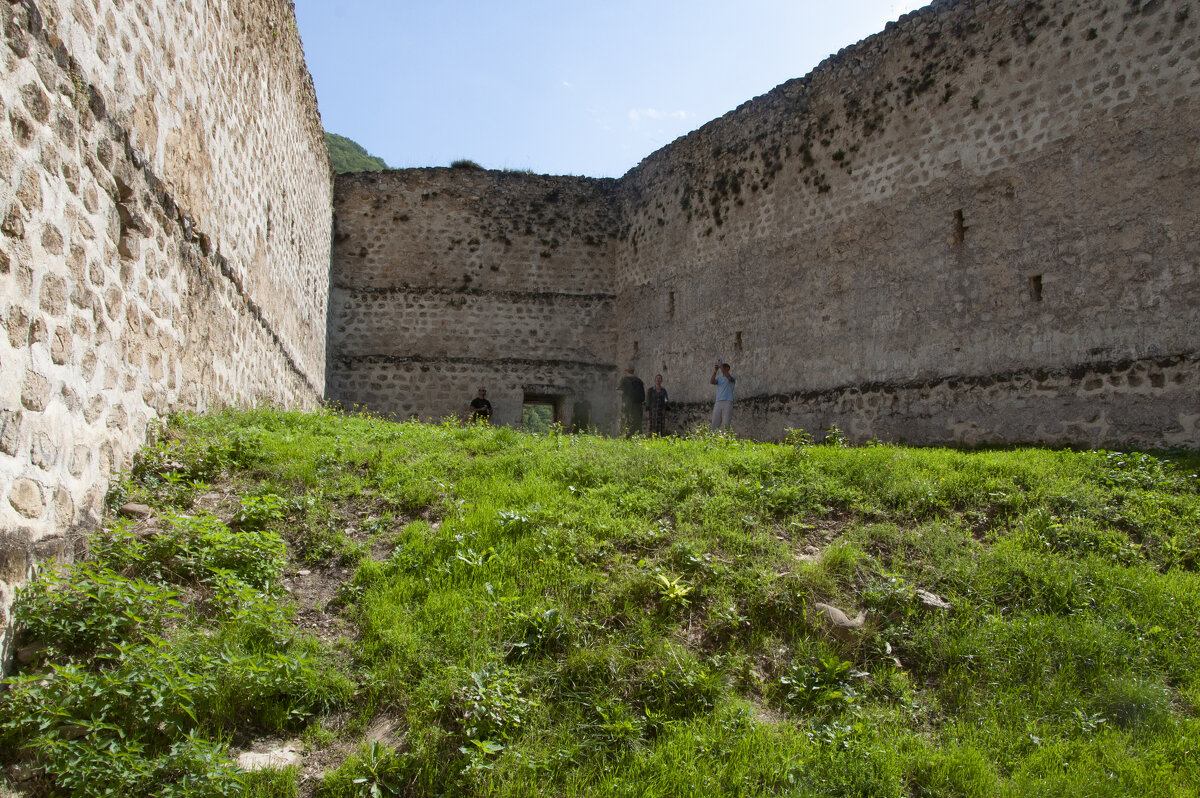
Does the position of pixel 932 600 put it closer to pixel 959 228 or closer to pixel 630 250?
pixel 959 228

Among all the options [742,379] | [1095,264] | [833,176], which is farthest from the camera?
[742,379]

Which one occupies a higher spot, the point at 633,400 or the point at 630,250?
the point at 630,250

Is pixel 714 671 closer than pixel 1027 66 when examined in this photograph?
Yes

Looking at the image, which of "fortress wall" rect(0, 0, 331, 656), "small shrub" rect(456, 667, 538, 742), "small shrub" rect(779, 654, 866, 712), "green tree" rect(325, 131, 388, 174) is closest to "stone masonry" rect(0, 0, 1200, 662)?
"fortress wall" rect(0, 0, 331, 656)

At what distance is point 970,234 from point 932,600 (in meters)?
7.25

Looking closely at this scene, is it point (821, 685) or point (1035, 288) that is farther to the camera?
point (1035, 288)

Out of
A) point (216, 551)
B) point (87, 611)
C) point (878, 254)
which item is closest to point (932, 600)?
point (216, 551)

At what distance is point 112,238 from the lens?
429 centimetres

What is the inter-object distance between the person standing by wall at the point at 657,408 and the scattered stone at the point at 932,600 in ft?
33.5

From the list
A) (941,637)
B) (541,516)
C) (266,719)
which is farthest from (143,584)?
(941,637)

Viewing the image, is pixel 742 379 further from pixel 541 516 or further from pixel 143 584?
pixel 143 584

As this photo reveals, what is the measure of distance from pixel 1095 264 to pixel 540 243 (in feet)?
37.2

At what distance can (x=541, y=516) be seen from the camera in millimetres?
5176

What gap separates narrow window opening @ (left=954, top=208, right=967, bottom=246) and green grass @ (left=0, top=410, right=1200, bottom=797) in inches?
206
